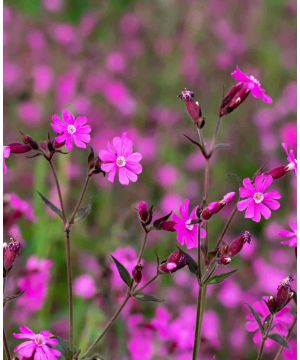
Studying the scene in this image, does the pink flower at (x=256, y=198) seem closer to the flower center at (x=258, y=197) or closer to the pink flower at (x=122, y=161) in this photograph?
the flower center at (x=258, y=197)

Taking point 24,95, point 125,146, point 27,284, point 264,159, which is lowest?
point 27,284

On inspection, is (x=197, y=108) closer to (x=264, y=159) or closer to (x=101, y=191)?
(x=101, y=191)

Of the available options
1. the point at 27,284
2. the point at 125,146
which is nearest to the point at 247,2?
the point at 27,284

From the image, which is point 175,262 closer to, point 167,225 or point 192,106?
point 167,225

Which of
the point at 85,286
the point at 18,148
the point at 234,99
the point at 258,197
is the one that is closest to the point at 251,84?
the point at 234,99

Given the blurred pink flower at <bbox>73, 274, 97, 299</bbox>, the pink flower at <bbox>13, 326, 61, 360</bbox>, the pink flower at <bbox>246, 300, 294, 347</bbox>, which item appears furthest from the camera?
the blurred pink flower at <bbox>73, 274, 97, 299</bbox>

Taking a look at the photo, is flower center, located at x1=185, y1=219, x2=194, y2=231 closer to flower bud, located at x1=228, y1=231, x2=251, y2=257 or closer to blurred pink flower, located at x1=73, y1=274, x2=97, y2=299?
flower bud, located at x1=228, y1=231, x2=251, y2=257

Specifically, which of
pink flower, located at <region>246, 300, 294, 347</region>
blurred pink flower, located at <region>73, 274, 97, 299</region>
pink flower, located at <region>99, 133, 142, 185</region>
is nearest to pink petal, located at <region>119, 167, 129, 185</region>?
pink flower, located at <region>99, 133, 142, 185</region>
